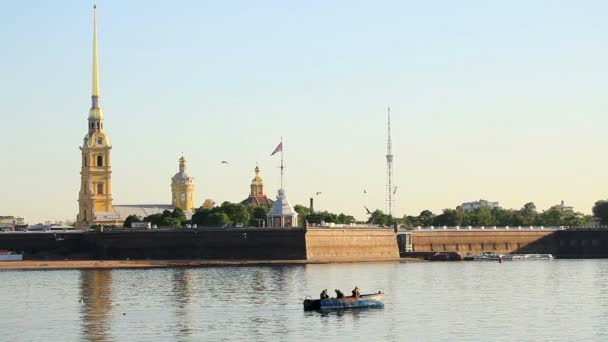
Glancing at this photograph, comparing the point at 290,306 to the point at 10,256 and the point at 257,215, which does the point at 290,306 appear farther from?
the point at 257,215

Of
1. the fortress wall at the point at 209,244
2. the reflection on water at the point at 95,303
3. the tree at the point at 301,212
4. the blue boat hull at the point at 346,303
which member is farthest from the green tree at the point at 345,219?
the blue boat hull at the point at 346,303

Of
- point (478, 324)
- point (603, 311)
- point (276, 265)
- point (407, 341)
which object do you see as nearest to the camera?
point (407, 341)

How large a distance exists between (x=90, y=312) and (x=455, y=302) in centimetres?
2223

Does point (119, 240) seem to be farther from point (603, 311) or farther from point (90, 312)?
point (603, 311)

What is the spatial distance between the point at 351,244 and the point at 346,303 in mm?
77993

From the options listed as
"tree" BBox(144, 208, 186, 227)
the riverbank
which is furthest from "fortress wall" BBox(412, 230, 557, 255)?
the riverbank

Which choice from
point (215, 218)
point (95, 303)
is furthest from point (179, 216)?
point (95, 303)

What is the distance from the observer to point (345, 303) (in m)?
82.1

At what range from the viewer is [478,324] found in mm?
72438

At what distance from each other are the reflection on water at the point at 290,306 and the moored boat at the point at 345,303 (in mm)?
795

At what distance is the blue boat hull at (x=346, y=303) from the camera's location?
8069 centimetres

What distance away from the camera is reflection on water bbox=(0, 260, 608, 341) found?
2721 inches

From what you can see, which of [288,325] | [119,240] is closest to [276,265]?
[119,240]

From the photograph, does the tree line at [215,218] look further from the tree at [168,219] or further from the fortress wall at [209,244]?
the fortress wall at [209,244]
